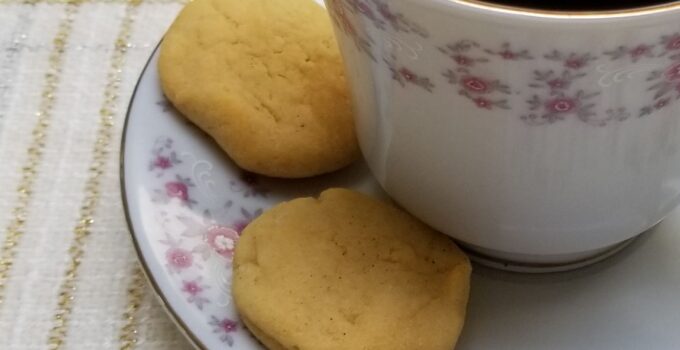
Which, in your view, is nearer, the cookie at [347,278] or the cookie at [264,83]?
the cookie at [347,278]

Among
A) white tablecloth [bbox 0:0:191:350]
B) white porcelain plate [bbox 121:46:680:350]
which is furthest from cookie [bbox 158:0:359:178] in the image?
white tablecloth [bbox 0:0:191:350]

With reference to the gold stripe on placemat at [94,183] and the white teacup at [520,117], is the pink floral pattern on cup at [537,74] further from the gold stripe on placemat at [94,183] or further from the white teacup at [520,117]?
the gold stripe on placemat at [94,183]

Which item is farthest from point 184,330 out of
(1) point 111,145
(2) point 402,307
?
(1) point 111,145

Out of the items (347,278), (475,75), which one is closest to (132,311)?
(347,278)

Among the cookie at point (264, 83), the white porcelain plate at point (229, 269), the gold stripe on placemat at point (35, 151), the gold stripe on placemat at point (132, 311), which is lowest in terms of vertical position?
the gold stripe on placemat at point (132, 311)

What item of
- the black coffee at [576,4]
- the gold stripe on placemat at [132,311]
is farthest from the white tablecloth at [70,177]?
the black coffee at [576,4]

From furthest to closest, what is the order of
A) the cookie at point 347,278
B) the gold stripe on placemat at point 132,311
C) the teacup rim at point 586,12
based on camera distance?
the gold stripe on placemat at point 132,311 < the cookie at point 347,278 < the teacup rim at point 586,12

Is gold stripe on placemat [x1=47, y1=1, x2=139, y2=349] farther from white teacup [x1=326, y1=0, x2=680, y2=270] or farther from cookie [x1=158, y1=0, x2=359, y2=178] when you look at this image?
white teacup [x1=326, y1=0, x2=680, y2=270]
